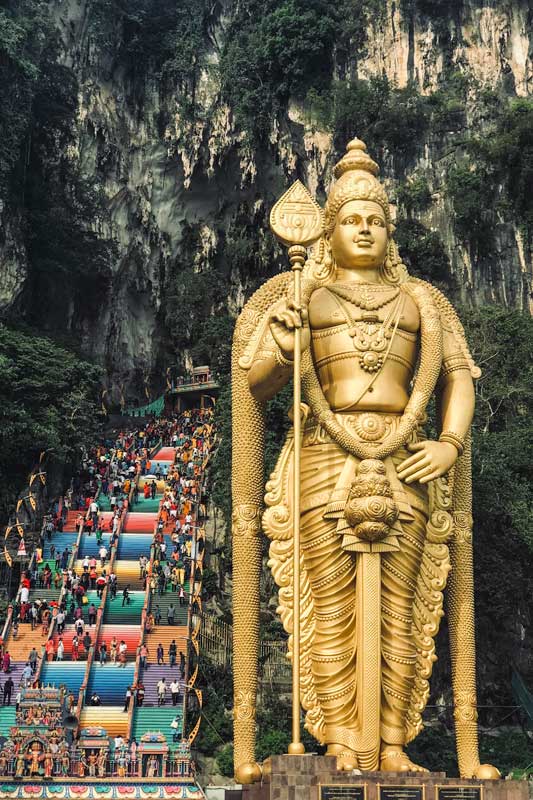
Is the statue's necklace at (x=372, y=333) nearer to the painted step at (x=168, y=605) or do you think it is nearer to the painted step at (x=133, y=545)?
the painted step at (x=168, y=605)

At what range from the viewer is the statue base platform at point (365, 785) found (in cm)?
791

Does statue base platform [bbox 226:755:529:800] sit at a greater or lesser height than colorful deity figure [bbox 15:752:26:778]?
lesser

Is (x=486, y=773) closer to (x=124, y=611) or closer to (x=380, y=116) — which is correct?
(x=124, y=611)

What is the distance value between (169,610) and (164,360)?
2044cm

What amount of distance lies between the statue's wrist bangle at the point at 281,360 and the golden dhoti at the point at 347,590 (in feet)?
1.97

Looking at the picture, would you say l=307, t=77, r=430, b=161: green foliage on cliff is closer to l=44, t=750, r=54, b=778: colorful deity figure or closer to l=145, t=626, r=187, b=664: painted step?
l=145, t=626, r=187, b=664: painted step

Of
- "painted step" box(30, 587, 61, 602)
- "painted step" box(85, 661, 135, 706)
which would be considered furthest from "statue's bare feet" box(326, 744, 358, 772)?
"painted step" box(30, 587, 61, 602)

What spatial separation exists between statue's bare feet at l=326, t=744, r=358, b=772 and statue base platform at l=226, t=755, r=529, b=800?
0.23 m

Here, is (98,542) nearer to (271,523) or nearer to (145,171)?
(271,523)

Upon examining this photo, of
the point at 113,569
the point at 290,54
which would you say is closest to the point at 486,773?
the point at 113,569

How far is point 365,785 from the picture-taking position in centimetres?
795

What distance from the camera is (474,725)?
930cm

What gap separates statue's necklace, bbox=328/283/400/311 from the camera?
9633mm

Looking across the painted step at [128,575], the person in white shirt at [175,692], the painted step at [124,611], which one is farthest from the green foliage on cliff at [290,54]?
the person in white shirt at [175,692]
